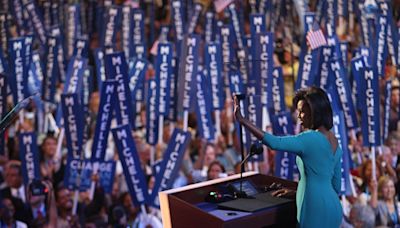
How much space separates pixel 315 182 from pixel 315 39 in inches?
110

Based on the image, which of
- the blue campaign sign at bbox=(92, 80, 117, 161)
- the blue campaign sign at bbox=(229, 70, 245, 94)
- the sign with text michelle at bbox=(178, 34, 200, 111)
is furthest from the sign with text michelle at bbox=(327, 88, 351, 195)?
the blue campaign sign at bbox=(92, 80, 117, 161)

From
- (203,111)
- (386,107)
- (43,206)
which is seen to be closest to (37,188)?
(43,206)

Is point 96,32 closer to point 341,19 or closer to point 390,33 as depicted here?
point 341,19

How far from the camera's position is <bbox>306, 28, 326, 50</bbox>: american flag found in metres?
4.89

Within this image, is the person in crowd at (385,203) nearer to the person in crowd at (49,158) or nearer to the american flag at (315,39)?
the american flag at (315,39)

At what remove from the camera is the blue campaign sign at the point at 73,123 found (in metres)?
4.30

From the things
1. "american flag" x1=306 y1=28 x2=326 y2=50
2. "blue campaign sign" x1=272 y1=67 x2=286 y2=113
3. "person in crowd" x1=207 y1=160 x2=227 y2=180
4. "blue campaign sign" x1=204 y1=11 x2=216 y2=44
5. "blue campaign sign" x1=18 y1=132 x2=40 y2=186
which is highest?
"blue campaign sign" x1=204 y1=11 x2=216 y2=44

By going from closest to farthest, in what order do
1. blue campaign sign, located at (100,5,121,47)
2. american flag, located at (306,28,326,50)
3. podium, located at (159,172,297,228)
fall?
podium, located at (159,172,297,228)
american flag, located at (306,28,326,50)
blue campaign sign, located at (100,5,121,47)

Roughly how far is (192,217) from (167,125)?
297 cm

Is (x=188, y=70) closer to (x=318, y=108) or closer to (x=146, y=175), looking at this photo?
Result: (x=146, y=175)

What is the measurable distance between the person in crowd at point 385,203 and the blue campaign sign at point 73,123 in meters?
2.62

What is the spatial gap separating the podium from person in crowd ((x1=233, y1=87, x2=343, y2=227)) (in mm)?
84

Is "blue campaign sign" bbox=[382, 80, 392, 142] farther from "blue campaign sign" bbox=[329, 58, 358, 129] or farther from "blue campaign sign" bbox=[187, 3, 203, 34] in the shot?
"blue campaign sign" bbox=[187, 3, 203, 34]

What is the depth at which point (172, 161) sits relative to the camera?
13.6 feet
